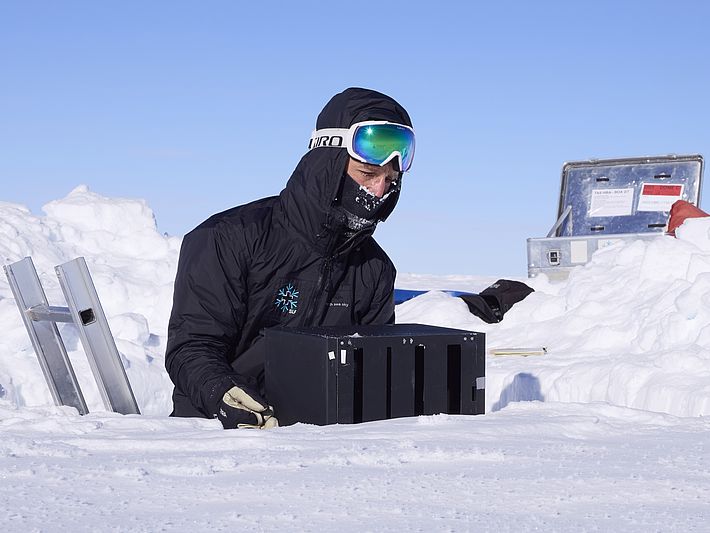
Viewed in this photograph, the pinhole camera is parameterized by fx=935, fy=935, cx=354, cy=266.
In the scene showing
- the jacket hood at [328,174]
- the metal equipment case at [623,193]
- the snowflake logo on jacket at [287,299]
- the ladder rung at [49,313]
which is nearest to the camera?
the jacket hood at [328,174]

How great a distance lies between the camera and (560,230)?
1084 cm

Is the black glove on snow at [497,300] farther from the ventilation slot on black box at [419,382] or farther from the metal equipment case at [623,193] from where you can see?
the ventilation slot on black box at [419,382]

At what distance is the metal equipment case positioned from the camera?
10.6m

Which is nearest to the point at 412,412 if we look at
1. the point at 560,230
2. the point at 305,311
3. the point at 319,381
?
the point at 319,381

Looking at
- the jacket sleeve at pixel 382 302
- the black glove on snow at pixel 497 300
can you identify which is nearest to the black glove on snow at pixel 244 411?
the jacket sleeve at pixel 382 302

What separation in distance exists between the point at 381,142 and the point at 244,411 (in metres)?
1.09

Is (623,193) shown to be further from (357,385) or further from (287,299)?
(357,385)

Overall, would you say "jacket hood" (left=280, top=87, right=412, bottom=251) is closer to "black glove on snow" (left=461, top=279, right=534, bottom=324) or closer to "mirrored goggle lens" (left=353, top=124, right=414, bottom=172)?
"mirrored goggle lens" (left=353, top=124, right=414, bottom=172)

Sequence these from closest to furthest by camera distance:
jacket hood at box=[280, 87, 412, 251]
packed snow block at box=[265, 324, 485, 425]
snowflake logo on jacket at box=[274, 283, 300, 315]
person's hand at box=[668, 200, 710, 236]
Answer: packed snow block at box=[265, 324, 485, 425] < jacket hood at box=[280, 87, 412, 251] < snowflake logo on jacket at box=[274, 283, 300, 315] < person's hand at box=[668, 200, 710, 236]

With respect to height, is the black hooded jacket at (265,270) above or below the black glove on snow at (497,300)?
above

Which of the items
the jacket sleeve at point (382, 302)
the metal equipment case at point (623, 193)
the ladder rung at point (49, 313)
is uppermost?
the jacket sleeve at point (382, 302)

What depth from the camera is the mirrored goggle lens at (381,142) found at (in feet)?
10.8

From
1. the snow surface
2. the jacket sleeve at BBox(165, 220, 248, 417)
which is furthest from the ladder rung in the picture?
the jacket sleeve at BBox(165, 220, 248, 417)

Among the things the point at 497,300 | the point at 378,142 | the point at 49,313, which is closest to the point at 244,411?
the point at 378,142
